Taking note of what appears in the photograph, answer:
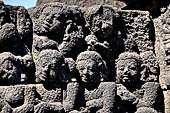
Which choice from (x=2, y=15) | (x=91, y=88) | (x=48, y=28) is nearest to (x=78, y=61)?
(x=91, y=88)

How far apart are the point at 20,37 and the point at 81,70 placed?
0.58 m

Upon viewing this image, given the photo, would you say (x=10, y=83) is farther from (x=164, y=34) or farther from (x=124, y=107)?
(x=164, y=34)

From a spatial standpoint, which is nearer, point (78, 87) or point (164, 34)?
point (78, 87)

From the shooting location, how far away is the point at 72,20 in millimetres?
2691

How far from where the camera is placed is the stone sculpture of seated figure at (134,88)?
2.76 m

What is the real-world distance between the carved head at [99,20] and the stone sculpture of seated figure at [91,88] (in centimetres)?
21

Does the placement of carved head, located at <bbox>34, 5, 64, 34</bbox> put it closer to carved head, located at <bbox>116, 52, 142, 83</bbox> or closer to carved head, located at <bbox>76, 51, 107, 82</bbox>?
carved head, located at <bbox>76, 51, 107, 82</bbox>

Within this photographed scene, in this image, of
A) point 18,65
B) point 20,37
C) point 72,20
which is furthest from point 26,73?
point 72,20

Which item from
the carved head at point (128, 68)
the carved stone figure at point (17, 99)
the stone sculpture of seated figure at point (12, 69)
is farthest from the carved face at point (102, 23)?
the carved stone figure at point (17, 99)

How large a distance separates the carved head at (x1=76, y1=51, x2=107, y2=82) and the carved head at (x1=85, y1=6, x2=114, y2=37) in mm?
207

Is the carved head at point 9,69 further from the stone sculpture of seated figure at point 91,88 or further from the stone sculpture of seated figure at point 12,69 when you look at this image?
the stone sculpture of seated figure at point 91,88

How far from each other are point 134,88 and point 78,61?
1.96 feet

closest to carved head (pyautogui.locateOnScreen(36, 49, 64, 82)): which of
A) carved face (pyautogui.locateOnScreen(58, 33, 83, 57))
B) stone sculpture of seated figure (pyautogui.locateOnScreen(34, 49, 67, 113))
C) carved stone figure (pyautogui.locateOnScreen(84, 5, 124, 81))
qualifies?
stone sculpture of seated figure (pyautogui.locateOnScreen(34, 49, 67, 113))

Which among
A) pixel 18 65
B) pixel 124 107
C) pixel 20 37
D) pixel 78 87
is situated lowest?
pixel 124 107
